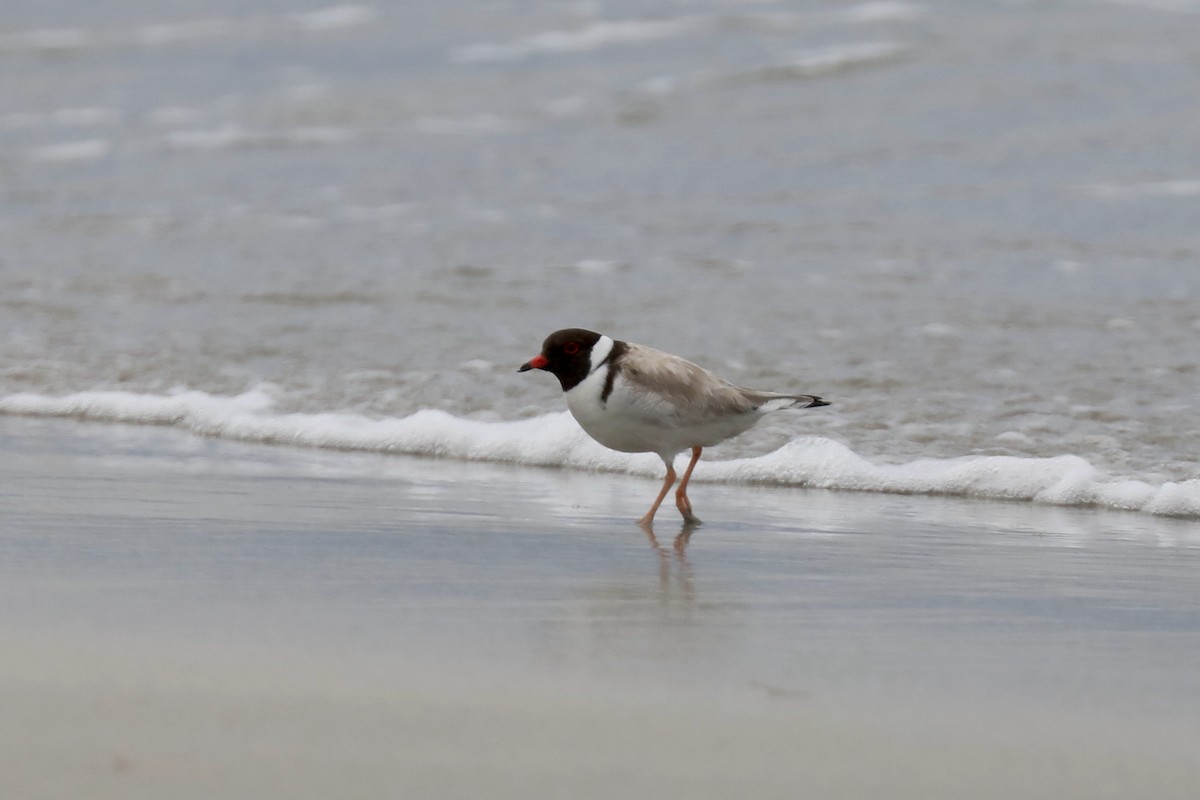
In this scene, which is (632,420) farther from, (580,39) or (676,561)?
(580,39)

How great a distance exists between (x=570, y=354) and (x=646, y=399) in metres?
0.32

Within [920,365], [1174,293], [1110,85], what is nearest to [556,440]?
[920,365]

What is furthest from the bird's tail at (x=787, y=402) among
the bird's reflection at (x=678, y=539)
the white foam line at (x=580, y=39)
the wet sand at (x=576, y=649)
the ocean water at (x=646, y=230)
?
the white foam line at (x=580, y=39)

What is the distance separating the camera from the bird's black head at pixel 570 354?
5.52 meters

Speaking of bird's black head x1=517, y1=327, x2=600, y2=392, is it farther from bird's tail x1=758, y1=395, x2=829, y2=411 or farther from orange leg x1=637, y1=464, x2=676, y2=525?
bird's tail x1=758, y1=395, x2=829, y2=411

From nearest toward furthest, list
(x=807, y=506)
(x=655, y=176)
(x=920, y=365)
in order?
(x=807, y=506)
(x=920, y=365)
(x=655, y=176)

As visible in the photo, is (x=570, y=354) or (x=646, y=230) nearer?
(x=570, y=354)

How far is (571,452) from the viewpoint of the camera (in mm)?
6918

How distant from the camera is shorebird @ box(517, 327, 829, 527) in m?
5.43

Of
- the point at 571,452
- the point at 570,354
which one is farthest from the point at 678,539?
the point at 571,452

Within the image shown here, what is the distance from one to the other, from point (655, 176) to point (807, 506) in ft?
36.3

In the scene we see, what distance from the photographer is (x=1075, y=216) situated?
13.9 metres

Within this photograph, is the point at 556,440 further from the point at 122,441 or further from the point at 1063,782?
the point at 1063,782

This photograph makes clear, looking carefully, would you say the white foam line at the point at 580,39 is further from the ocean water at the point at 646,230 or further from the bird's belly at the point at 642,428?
the bird's belly at the point at 642,428
